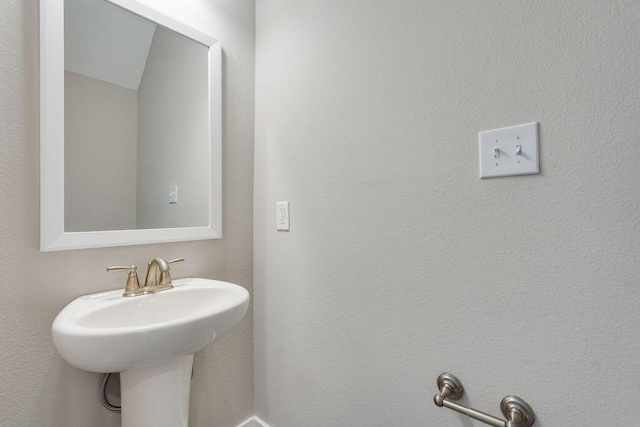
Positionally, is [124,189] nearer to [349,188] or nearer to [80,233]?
[80,233]

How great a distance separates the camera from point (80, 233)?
0.86m

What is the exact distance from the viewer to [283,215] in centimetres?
117

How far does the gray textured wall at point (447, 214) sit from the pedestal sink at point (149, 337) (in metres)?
0.35

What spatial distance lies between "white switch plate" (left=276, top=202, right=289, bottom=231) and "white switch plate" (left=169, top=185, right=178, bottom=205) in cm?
38

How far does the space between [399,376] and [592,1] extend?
3.27 ft

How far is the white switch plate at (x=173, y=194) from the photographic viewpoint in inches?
43.2

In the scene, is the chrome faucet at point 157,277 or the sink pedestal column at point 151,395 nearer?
the sink pedestal column at point 151,395

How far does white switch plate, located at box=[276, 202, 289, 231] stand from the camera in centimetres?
116

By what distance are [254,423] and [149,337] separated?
2.94 ft

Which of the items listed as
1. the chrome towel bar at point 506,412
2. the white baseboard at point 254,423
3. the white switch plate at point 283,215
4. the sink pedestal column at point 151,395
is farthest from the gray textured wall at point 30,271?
the chrome towel bar at point 506,412

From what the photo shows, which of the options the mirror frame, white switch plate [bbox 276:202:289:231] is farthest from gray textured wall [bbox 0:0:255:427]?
white switch plate [bbox 276:202:289:231]

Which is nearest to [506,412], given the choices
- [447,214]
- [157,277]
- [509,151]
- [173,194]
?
[447,214]

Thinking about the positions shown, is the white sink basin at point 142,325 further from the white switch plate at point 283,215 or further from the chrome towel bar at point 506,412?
the chrome towel bar at point 506,412

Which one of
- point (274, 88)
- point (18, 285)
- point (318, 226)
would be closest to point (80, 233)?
point (18, 285)
